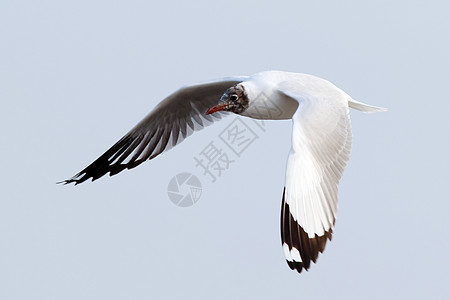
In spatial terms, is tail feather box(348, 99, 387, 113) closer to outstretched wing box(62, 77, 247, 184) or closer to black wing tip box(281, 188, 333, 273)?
outstretched wing box(62, 77, 247, 184)

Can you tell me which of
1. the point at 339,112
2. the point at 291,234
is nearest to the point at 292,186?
the point at 291,234

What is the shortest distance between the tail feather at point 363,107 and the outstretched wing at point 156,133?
1.34 m

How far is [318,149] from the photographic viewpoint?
6105mm

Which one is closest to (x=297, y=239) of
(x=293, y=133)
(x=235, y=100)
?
(x=293, y=133)

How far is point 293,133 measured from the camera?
5.97m

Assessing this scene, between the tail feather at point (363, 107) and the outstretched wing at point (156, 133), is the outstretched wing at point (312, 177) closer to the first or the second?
the tail feather at point (363, 107)

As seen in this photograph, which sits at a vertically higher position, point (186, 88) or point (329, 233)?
point (186, 88)

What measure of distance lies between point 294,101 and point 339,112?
53cm

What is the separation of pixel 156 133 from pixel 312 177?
2583 mm

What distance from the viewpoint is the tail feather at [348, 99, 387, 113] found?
728 cm

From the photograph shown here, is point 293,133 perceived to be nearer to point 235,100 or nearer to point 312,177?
point 312,177

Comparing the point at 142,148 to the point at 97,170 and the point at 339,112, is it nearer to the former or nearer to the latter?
the point at 97,170

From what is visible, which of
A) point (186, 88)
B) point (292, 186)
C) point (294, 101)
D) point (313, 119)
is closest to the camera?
point (292, 186)

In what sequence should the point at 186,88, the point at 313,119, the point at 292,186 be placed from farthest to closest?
the point at 186,88
the point at 313,119
the point at 292,186
